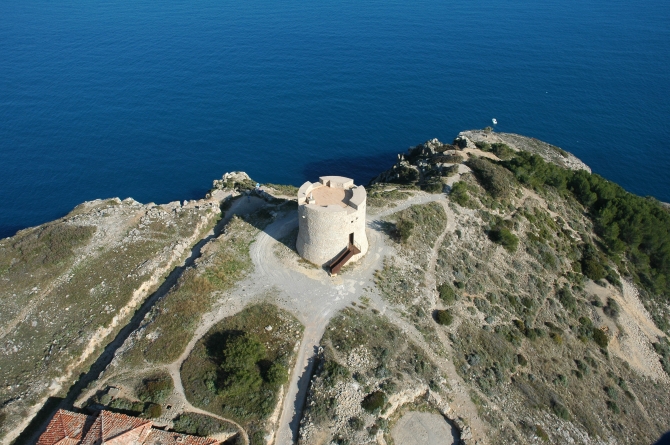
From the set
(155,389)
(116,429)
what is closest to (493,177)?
(155,389)

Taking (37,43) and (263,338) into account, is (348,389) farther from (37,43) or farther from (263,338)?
(37,43)

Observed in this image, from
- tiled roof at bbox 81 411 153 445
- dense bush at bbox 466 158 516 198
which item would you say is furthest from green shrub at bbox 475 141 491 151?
tiled roof at bbox 81 411 153 445

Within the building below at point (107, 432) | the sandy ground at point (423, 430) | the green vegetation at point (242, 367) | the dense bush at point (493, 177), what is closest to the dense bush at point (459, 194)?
the dense bush at point (493, 177)

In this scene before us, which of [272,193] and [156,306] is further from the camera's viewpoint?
[272,193]

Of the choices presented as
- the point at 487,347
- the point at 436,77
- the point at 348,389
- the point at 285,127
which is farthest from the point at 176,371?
the point at 436,77

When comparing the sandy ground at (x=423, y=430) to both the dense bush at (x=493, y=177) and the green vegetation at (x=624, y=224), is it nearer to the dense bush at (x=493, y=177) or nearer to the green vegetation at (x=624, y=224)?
the green vegetation at (x=624, y=224)

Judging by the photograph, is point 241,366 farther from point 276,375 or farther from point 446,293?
point 446,293
